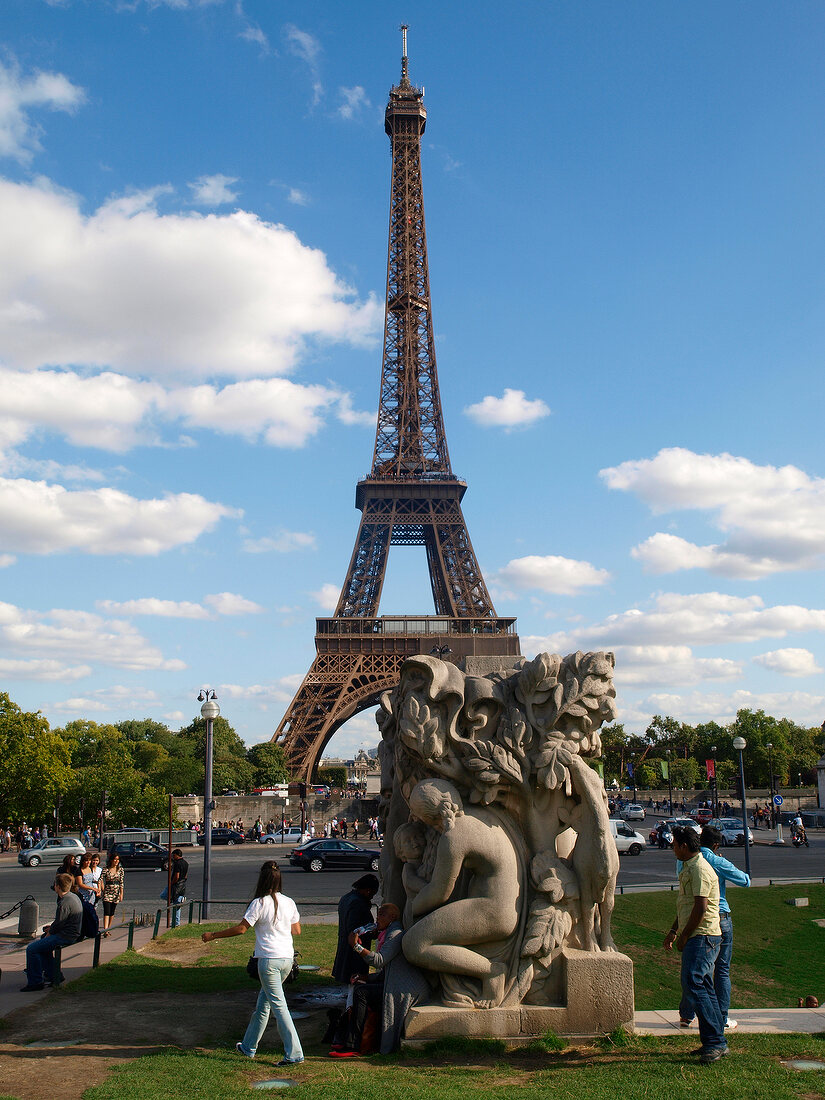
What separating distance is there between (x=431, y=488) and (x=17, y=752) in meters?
34.2

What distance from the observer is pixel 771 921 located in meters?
16.9

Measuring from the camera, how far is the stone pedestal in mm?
Answer: 7367

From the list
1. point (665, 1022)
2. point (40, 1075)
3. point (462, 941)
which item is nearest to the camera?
point (40, 1075)

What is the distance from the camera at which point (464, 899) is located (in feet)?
25.1

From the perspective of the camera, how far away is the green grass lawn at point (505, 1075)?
6.09 metres

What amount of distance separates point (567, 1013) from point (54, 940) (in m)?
6.06

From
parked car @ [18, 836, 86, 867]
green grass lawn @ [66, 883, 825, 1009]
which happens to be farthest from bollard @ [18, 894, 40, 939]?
parked car @ [18, 836, 86, 867]

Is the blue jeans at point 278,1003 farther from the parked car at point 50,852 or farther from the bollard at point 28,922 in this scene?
the parked car at point 50,852

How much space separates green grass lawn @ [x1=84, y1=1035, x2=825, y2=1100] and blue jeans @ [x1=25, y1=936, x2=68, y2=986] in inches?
136

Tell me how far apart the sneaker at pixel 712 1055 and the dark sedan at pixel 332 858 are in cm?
2372

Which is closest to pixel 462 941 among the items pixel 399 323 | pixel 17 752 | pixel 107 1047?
pixel 107 1047

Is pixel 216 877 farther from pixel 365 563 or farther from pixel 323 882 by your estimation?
pixel 365 563

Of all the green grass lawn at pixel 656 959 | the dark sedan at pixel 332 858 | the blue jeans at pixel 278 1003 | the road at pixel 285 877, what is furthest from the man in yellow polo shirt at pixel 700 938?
the dark sedan at pixel 332 858

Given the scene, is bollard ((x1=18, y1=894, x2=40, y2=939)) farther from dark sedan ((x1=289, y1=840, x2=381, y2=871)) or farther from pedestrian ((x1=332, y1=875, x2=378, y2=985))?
dark sedan ((x1=289, y1=840, x2=381, y2=871))
